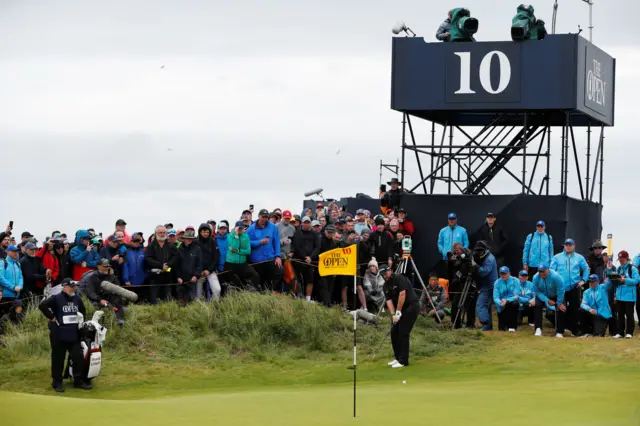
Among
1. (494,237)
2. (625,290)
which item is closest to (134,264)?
(494,237)

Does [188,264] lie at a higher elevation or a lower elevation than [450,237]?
lower

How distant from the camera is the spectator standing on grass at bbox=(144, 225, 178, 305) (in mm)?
26969

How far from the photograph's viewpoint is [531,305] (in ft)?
94.1

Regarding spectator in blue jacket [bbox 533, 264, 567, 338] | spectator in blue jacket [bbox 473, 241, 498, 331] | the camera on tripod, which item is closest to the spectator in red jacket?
the camera on tripod

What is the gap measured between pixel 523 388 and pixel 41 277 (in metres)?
10.4

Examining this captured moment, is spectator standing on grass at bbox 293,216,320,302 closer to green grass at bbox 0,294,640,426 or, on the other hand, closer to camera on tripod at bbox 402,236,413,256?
green grass at bbox 0,294,640,426

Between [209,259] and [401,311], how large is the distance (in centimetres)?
506

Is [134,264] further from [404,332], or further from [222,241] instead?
[404,332]

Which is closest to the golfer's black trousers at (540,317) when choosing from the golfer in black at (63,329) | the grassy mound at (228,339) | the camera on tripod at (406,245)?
the grassy mound at (228,339)

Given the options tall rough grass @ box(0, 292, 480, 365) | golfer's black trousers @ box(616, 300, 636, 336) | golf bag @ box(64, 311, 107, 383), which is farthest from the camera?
Result: golfer's black trousers @ box(616, 300, 636, 336)

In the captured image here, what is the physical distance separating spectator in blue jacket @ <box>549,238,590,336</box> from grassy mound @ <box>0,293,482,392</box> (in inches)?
94.5

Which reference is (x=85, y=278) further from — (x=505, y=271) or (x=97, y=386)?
(x=505, y=271)

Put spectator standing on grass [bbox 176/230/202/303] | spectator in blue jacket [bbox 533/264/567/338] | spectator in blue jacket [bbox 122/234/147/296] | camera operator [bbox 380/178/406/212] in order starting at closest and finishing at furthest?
spectator in blue jacket [bbox 122/234/147/296] < spectator standing on grass [bbox 176/230/202/303] < spectator in blue jacket [bbox 533/264/567/338] < camera operator [bbox 380/178/406/212]

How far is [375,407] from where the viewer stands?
62.2 feet
